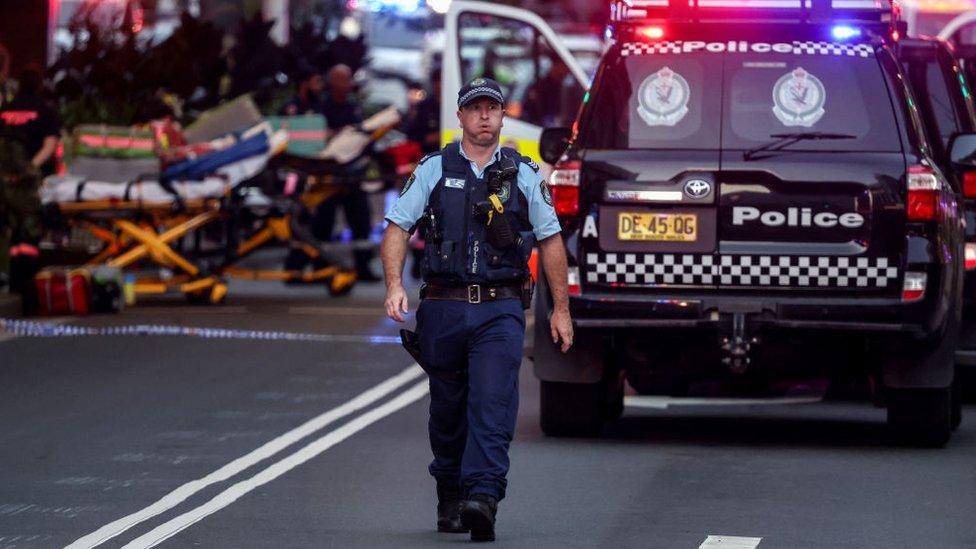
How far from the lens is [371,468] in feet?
36.6

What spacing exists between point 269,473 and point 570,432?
1917 mm

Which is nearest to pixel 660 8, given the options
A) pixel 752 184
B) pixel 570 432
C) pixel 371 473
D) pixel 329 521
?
pixel 752 184

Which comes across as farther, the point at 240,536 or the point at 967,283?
the point at 967,283

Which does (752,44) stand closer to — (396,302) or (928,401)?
(928,401)

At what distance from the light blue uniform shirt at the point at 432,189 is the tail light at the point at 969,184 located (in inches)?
206

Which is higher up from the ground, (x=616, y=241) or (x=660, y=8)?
(x=660, y=8)

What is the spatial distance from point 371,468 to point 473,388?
2.05 m

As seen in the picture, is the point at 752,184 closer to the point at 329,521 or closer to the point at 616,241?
the point at 616,241

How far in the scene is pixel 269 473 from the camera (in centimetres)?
1091

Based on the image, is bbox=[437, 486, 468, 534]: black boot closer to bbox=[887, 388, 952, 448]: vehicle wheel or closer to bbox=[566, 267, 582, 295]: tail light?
bbox=[566, 267, 582, 295]: tail light

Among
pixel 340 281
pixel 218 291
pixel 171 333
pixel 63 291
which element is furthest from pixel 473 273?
pixel 340 281

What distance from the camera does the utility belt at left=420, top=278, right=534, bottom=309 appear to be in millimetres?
9242

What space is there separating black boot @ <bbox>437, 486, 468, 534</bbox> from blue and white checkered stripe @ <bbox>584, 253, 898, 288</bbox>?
2.64 m

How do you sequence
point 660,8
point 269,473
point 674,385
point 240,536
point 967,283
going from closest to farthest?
point 240,536, point 269,473, point 660,8, point 967,283, point 674,385
